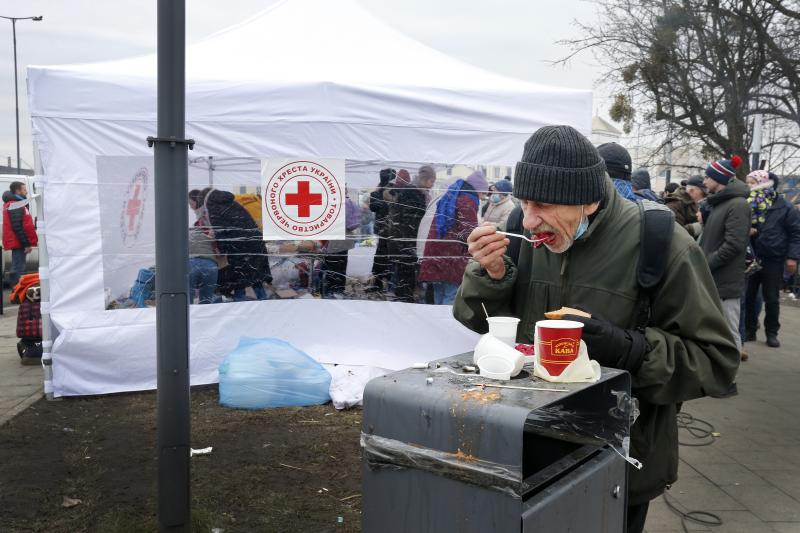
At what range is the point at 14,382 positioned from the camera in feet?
21.2

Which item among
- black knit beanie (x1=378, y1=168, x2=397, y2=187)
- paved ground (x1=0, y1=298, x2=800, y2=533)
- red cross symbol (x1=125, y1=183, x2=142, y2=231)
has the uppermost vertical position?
black knit beanie (x1=378, y1=168, x2=397, y2=187)

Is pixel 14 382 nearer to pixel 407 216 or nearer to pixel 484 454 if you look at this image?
pixel 407 216

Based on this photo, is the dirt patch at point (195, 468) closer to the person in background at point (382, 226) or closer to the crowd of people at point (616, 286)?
the person in background at point (382, 226)

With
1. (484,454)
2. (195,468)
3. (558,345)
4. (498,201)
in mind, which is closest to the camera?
(484,454)

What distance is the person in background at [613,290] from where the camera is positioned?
1.80 m

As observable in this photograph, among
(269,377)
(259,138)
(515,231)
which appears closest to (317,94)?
(259,138)

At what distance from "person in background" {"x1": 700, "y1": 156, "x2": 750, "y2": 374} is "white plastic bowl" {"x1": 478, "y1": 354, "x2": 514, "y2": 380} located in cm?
497

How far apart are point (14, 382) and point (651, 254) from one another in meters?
6.37

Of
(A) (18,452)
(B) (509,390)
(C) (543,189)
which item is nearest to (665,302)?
(C) (543,189)

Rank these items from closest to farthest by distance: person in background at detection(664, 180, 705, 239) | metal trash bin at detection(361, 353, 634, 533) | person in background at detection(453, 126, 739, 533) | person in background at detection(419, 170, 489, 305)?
1. metal trash bin at detection(361, 353, 634, 533)
2. person in background at detection(453, 126, 739, 533)
3. person in background at detection(419, 170, 489, 305)
4. person in background at detection(664, 180, 705, 239)

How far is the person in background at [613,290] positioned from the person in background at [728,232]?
4.46 metres

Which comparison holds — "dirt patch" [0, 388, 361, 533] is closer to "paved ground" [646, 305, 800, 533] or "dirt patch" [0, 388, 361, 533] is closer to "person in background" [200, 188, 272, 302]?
"person in background" [200, 188, 272, 302]

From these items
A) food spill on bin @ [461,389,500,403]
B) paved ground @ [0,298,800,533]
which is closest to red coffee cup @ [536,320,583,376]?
food spill on bin @ [461,389,500,403]

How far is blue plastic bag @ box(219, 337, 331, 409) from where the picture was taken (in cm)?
554
